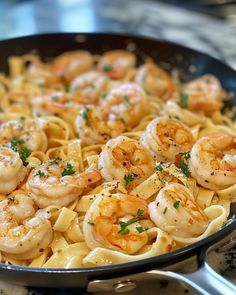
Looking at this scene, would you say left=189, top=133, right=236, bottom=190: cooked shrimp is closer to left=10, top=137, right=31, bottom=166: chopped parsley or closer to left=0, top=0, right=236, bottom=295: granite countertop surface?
left=10, top=137, right=31, bottom=166: chopped parsley

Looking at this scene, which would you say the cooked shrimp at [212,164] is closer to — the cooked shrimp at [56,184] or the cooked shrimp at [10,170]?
the cooked shrimp at [56,184]

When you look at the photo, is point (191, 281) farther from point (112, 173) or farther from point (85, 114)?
point (85, 114)

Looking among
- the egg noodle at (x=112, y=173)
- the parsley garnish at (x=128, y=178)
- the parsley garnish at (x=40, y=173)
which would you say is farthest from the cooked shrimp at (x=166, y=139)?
the parsley garnish at (x=40, y=173)

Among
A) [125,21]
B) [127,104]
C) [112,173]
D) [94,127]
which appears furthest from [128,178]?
[125,21]

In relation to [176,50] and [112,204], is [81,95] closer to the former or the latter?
[176,50]

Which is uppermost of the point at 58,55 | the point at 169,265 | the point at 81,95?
the point at 58,55

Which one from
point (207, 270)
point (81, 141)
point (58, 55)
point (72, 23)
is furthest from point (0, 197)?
point (72, 23)
